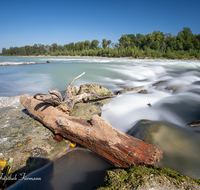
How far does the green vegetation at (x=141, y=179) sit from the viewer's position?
4.54ft

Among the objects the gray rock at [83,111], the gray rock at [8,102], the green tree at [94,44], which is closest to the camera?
the gray rock at [83,111]

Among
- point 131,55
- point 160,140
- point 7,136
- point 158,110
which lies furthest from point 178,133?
point 131,55

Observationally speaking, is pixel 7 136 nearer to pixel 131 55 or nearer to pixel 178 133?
pixel 178 133

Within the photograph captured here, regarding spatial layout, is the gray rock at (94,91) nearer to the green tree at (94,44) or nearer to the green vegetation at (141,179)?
the green vegetation at (141,179)

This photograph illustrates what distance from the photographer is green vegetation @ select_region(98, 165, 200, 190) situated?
1.38m

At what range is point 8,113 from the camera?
3.53 m

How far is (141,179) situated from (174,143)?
5.12 feet

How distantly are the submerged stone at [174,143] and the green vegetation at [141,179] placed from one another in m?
0.59

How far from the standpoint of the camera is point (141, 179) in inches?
56.9

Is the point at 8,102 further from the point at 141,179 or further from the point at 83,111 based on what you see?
the point at 141,179

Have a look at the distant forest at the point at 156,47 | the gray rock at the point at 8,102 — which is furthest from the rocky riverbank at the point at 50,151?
the distant forest at the point at 156,47

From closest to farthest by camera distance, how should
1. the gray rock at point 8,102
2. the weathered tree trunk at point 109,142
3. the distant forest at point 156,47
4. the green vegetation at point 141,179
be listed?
the green vegetation at point 141,179
the weathered tree trunk at point 109,142
the gray rock at point 8,102
the distant forest at point 156,47

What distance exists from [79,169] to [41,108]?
1693mm

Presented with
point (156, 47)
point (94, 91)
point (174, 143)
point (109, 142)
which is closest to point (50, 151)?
point (109, 142)
